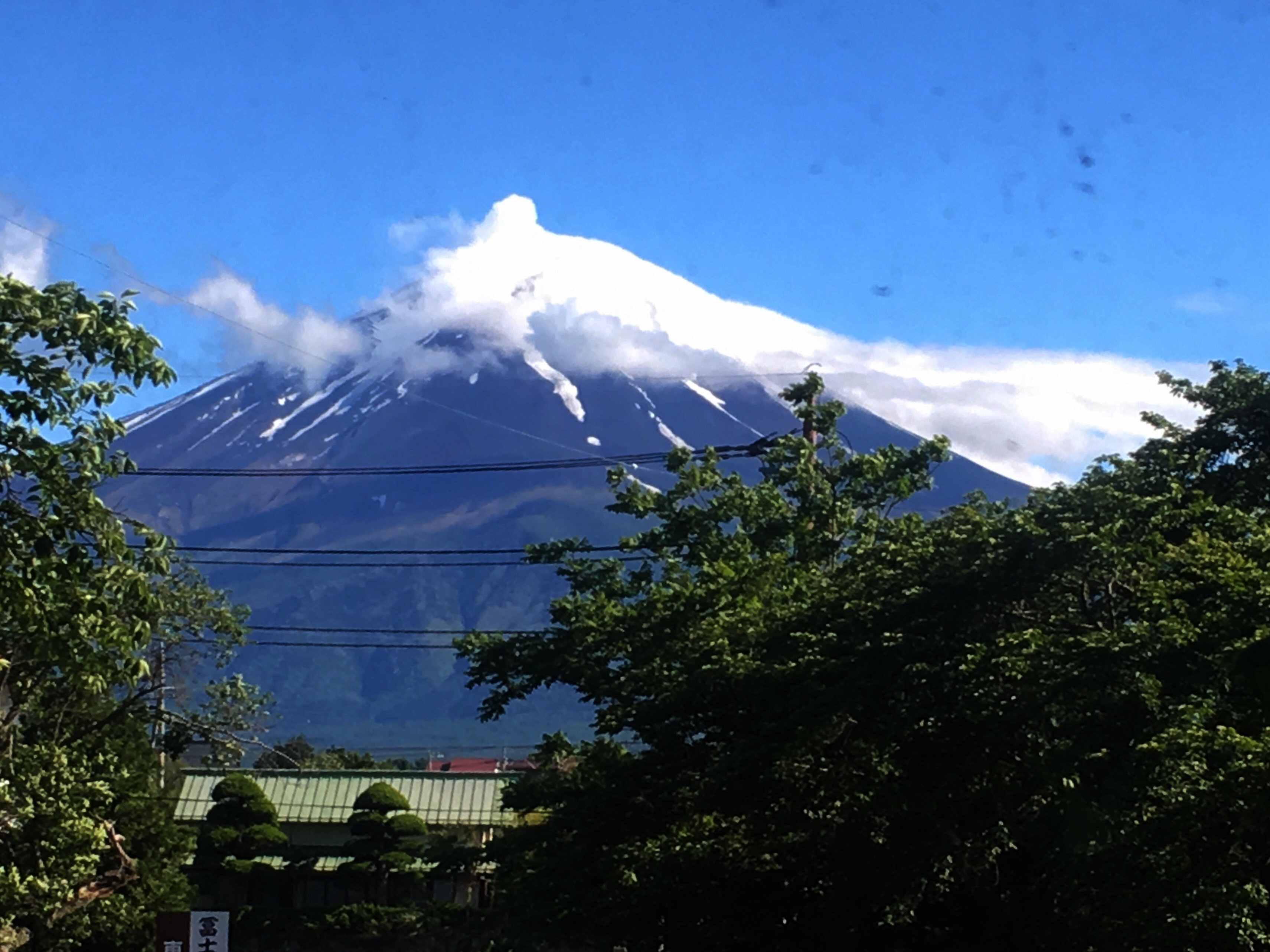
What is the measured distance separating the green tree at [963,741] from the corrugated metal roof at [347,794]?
24372 millimetres

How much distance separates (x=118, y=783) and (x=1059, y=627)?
65.4 feet

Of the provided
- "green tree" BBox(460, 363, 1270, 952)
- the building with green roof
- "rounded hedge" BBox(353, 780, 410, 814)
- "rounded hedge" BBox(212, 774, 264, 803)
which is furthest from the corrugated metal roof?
"green tree" BBox(460, 363, 1270, 952)

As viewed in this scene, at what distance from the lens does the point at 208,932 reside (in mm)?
14477

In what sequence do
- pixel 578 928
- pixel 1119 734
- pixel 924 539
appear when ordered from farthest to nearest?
1. pixel 578 928
2. pixel 924 539
3. pixel 1119 734

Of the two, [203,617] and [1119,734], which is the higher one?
[203,617]

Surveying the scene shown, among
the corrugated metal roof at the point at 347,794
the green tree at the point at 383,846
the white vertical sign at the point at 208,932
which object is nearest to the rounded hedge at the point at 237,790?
the green tree at the point at 383,846

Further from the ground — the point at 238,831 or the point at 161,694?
the point at 161,694

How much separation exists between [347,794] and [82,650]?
127 ft

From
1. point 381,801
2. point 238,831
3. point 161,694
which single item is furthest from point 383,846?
point 161,694

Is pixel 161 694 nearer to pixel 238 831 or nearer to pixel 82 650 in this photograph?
pixel 238 831

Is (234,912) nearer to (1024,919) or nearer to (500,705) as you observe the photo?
(500,705)

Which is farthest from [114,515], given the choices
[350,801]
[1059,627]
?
[350,801]

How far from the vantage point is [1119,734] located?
12.8m

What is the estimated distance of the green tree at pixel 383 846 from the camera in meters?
42.2
